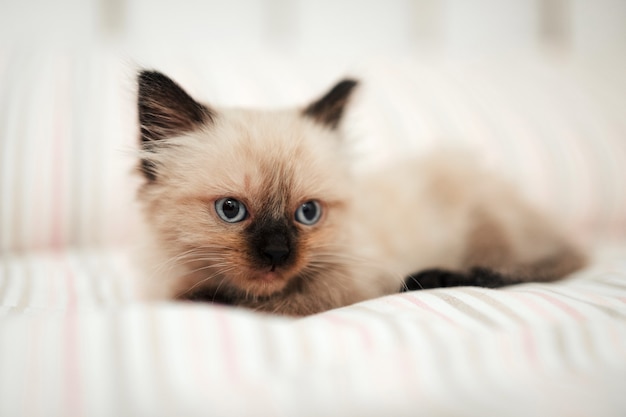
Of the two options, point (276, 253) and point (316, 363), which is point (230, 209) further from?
point (316, 363)

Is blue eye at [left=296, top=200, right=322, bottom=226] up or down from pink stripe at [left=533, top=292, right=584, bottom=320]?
up

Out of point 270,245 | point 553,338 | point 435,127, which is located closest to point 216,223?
point 270,245

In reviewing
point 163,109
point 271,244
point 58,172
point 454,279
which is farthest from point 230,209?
point 58,172

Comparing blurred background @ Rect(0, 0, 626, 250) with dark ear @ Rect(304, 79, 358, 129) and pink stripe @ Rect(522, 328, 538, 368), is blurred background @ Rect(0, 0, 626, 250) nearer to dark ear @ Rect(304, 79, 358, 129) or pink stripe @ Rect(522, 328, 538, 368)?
dark ear @ Rect(304, 79, 358, 129)

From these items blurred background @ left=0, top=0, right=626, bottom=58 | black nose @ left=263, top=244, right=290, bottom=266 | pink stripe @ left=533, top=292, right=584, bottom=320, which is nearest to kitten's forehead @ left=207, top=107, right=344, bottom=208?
black nose @ left=263, top=244, right=290, bottom=266

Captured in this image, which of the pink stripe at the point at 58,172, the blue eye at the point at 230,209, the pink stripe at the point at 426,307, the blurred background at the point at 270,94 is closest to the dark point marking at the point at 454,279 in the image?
the pink stripe at the point at 426,307

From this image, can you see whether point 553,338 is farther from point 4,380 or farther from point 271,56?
point 271,56

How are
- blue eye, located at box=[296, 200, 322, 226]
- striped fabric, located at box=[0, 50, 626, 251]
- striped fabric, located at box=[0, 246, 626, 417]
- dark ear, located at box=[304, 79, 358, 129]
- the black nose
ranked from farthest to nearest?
striped fabric, located at box=[0, 50, 626, 251] → dark ear, located at box=[304, 79, 358, 129] → blue eye, located at box=[296, 200, 322, 226] → the black nose → striped fabric, located at box=[0, 246, 626, 417]
